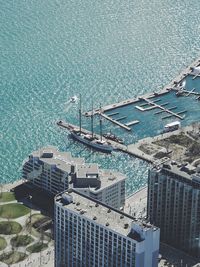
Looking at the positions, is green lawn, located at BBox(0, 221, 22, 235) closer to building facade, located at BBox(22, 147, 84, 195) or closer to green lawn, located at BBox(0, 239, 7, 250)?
green lawn, located at BBox(0, 239, 7, 250)

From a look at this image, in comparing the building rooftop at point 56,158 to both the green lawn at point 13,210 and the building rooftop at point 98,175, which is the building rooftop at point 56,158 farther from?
the green lawn at point 13,210

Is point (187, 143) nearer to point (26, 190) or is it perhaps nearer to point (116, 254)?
point (26, 190)

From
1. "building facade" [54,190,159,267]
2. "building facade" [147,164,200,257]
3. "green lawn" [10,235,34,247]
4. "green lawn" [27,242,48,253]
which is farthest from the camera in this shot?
"green lawn" [10,235,34,247]

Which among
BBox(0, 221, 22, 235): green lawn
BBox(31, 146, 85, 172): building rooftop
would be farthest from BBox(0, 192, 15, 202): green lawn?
BBox(31, 146, 85, 172): building rooftop

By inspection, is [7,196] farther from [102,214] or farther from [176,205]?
[102,214]

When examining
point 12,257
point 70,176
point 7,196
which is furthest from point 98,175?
point 12,257

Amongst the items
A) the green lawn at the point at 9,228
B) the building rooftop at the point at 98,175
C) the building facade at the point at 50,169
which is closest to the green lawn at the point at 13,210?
the green lawn at the point at 9,228
